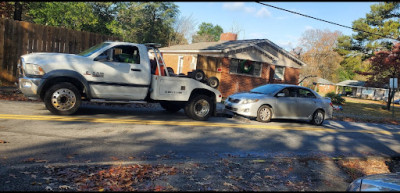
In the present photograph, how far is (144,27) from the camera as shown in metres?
36.8

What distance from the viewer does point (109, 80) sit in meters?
7.99

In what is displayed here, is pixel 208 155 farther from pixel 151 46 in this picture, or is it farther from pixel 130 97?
pixel 151 46

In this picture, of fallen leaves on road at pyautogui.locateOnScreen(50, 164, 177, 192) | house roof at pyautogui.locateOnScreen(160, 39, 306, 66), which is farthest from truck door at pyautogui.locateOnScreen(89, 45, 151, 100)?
house roof at pyautogui.locateOnScreen(160, 39, 306, 66)

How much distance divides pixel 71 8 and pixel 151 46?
15.5 metres

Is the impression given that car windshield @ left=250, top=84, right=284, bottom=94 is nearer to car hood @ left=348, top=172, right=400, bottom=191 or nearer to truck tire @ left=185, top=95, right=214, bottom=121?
truck tire @ left=185, top=95, right=214, bottom=121

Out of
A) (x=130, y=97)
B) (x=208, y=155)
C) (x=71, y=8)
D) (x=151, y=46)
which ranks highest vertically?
(x=71, y=8)

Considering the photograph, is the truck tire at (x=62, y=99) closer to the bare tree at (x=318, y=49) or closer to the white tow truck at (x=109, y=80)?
the white tow truck at (x=109, y=80)

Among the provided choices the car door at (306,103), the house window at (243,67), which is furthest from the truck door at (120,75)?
the house window at (243,67)

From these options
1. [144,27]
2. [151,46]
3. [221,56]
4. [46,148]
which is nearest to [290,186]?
[46,148]

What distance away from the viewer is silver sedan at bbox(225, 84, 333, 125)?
10.7 m

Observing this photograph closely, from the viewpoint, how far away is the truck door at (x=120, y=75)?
7887mm

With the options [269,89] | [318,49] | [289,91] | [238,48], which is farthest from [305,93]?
[318,49]

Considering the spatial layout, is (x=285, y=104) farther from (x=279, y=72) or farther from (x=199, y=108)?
(x=279, y=72)

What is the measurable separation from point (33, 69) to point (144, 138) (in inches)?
131
